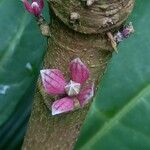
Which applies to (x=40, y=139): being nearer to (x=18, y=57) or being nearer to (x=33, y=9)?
(x=33, y=9)

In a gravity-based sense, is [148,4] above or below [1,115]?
above

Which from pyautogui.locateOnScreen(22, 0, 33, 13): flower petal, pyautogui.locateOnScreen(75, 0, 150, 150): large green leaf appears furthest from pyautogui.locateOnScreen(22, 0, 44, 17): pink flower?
pyautogui.locateOnScreen(75, 0, 150, 150): large green leaf

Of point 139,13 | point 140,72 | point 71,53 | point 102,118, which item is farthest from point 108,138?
point 71,53

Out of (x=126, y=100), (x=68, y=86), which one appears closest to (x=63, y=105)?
(x=68, y=86)

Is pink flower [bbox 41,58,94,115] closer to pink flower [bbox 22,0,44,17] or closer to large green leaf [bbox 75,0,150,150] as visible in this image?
Answer: pink flower [bbox 22,0,44,17]

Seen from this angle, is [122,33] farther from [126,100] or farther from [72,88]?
[126,100]

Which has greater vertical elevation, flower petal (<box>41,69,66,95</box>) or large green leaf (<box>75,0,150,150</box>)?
flower petal (<box>41,69,66,95</box>)

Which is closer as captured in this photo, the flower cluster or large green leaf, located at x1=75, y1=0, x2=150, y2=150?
the flower cluster
